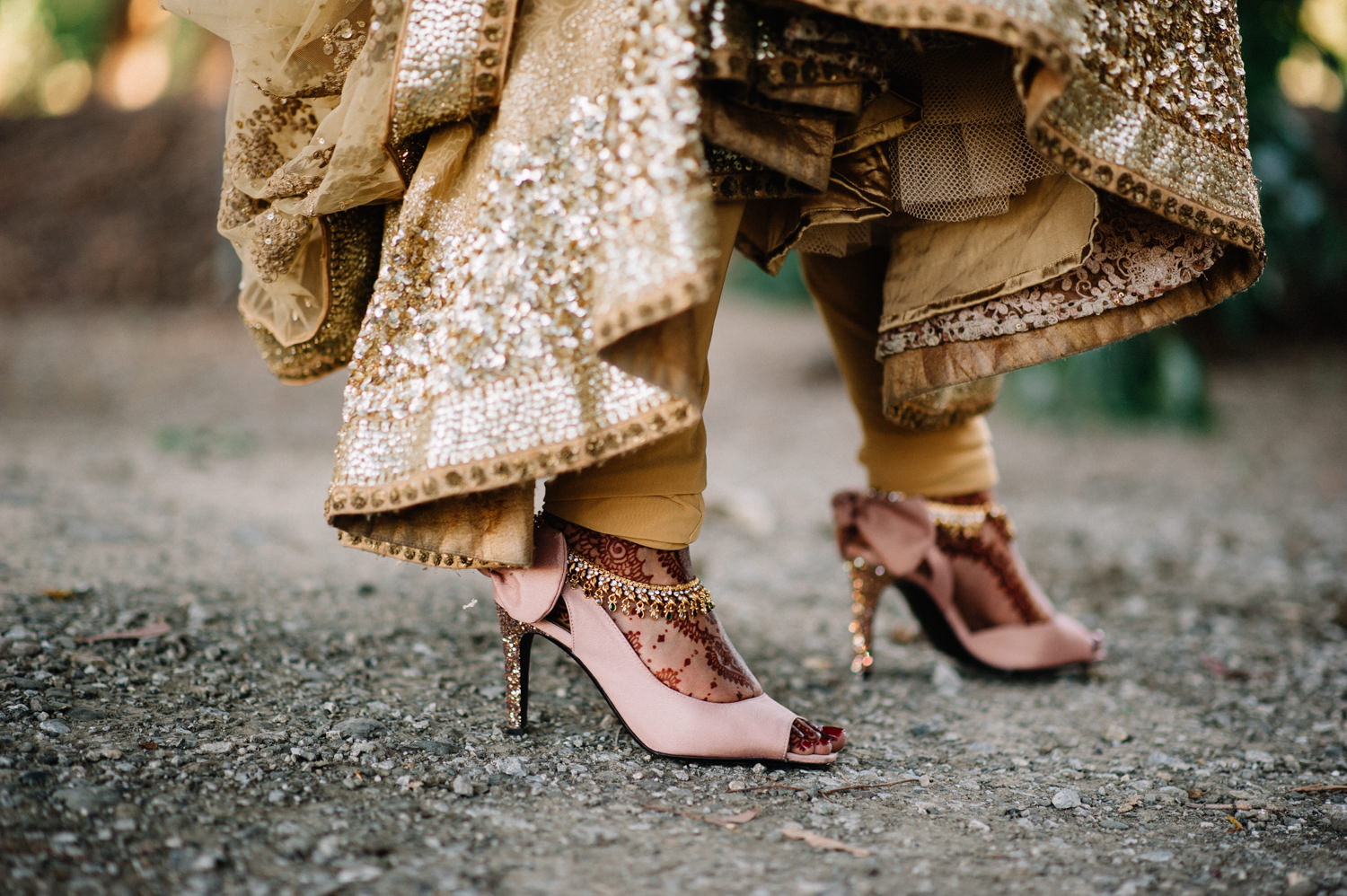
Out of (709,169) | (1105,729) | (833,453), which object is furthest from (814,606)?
(833,453)

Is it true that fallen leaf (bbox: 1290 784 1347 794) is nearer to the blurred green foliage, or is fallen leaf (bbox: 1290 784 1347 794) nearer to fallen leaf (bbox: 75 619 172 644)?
fallen leaf (bbox: 75 619 172 644)

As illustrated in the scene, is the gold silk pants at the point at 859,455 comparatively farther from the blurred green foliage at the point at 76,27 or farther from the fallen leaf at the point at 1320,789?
the blurred green foliage at the point at 76,27

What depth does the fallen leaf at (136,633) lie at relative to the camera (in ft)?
4.44

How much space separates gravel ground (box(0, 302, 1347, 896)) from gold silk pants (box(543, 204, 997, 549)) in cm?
29

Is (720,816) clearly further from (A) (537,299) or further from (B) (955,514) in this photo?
(B) (955,514)

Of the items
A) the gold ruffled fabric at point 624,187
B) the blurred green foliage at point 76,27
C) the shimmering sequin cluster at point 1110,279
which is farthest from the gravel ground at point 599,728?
the blurred green foliage at point 76,27

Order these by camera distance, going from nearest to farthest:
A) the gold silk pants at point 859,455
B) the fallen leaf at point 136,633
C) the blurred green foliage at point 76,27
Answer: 1. the gold silk pants at point 859,455
2. the fallen leaf at point 136,633
3. the blurred green foliage at point 76,27

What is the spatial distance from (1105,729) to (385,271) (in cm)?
118

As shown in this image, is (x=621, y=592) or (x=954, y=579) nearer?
(x=621, y=592)

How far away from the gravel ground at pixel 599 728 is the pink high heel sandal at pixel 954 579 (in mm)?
71

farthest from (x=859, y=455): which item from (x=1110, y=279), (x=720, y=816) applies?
(x=720, y=816)

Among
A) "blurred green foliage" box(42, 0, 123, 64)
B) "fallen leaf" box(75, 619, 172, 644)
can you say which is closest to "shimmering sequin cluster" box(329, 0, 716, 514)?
"fallen leaf" box(75, 619, 172, 644)

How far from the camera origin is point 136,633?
1385 millimetres

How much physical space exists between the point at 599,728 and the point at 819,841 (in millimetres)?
368
